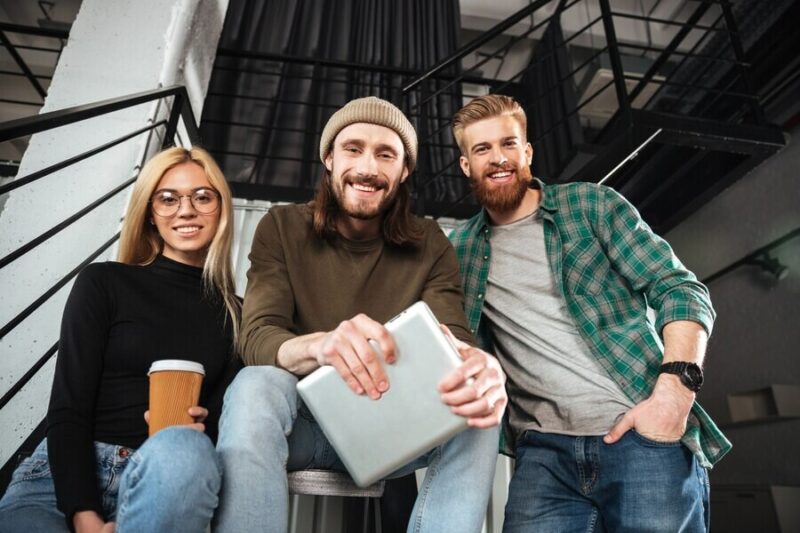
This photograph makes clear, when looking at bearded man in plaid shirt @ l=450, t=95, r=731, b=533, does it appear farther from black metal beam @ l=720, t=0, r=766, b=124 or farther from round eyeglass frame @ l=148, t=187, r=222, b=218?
black metal beam @ l=720, t=0, r=766, b=124

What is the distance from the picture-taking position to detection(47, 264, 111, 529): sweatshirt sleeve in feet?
2.96

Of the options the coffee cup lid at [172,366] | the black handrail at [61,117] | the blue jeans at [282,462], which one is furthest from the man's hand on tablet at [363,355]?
the black handrail at [61,117]

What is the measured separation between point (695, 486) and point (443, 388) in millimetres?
810

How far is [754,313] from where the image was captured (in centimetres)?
412

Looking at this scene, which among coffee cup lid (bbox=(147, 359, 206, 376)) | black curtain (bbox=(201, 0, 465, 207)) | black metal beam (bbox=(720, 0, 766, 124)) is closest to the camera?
coffee cup lid (bbox=(147, 359, 206, 376))

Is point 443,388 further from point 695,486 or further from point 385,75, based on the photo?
point 385,75

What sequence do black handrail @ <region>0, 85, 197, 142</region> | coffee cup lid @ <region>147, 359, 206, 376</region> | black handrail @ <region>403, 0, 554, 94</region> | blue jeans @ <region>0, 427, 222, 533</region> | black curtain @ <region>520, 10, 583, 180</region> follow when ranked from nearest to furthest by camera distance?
blue jeans @ <region>0, 427, 222, 533</region>, coffee cup lid @ <region>147, 359, 206, 376</region>, black handrail @ <region>0, 85, 197, 142</region>, black handrail @ <region>403, 0, 554, 94</region>, black curtain @ <region>520, 10, 583, 180</region>

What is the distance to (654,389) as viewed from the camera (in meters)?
1.15

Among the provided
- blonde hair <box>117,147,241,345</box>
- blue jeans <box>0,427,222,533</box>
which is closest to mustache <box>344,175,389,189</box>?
blonde hair <box>117,147,241,345</box>

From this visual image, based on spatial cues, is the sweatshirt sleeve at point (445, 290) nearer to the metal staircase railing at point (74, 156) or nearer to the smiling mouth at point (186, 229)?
the smiling mouth at point (186, 229)

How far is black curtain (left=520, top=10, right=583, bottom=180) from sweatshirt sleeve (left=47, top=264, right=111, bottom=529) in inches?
155

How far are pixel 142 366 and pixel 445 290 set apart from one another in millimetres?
674

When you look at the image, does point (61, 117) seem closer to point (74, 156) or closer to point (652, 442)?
point (74, 156)

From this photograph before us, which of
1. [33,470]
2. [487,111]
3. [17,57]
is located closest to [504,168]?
[487,111]
